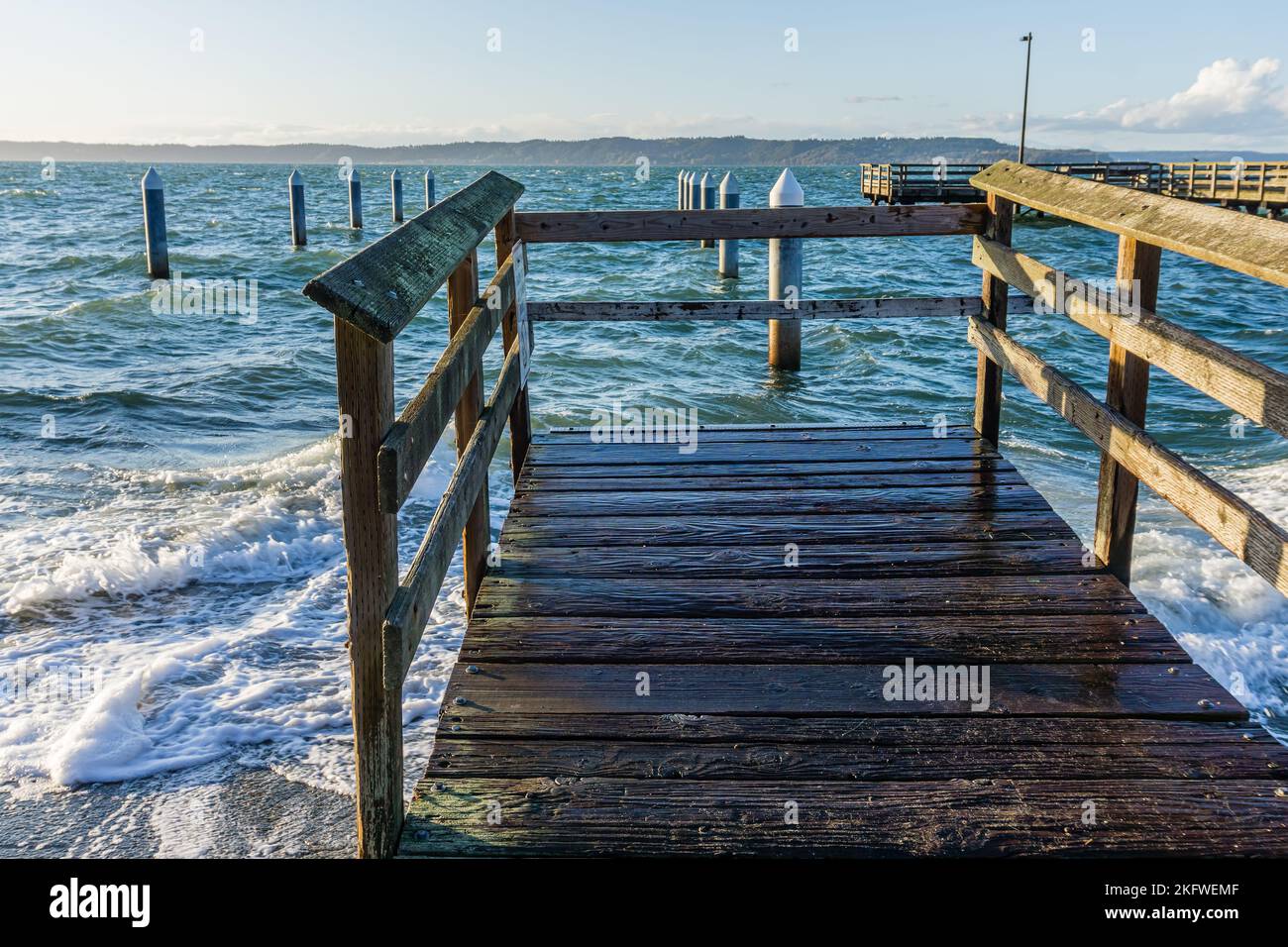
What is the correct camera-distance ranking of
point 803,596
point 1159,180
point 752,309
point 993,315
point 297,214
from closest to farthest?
point 803,596 → point 993,315 → point 752,309 → point 297,214 → point 1159,180

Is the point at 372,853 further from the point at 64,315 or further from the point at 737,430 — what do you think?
the point at 64,315

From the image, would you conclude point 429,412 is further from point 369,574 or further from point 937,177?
point 937,177

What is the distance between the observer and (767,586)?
3.88 m

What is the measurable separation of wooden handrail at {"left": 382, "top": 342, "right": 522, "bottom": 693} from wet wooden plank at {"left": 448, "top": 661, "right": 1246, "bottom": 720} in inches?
16.4

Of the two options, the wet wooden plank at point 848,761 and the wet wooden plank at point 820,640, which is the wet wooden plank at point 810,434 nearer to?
the wet wooden plank at point 820,640

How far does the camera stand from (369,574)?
2391 mm

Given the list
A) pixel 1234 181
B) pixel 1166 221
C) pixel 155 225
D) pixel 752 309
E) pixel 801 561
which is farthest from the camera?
pixel 1234 181

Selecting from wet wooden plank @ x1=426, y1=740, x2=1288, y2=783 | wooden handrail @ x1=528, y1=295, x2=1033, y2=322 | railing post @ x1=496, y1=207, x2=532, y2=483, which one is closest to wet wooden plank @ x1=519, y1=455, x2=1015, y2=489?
railing post @ x1=496, y1=207, x2=532, y2=483

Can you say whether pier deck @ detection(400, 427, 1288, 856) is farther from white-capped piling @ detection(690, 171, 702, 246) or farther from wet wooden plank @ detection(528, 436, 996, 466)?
white-capped piling @ detection(690, 171, 702, 246)

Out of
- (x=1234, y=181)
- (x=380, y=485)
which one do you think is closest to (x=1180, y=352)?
(x=380, y=485)

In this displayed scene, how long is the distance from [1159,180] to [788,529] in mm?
41861

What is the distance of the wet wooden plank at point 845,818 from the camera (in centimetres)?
238

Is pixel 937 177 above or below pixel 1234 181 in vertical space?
above
